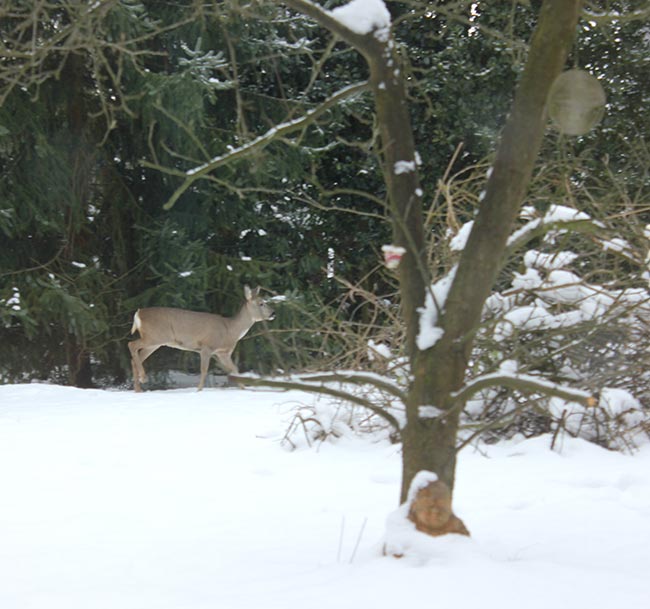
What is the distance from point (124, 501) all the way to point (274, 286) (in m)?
9.26

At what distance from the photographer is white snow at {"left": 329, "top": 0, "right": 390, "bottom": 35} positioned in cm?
360

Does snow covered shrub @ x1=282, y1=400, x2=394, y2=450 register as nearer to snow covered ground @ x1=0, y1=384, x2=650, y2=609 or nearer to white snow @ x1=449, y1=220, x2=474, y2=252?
snow covered ground @ x1=0, y1=384, x2=650, y2=609

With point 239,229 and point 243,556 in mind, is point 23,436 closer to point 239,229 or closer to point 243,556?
point 243,556

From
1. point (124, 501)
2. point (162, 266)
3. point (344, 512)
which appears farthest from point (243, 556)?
point (162, 266)

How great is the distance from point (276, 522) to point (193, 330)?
7.03m

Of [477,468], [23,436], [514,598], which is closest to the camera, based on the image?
[514,598]

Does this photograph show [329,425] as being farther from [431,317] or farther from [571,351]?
[431,317]

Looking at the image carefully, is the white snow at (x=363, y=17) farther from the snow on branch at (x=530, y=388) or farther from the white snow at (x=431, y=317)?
the snow on branch at (x=530, y=388)

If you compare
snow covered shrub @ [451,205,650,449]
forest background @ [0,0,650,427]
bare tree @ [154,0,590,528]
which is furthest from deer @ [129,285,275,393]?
bare tree @ [154,0,590,528]

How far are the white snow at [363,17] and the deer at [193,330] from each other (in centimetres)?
784

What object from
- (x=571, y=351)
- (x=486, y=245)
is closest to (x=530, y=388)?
(x=486, y=245)

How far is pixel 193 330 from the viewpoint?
11.4m

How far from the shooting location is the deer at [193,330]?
1130 cm

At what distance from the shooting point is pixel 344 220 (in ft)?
48.6
